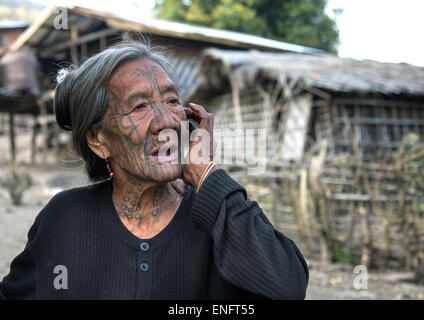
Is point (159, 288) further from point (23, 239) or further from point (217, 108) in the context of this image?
point (217, 108)

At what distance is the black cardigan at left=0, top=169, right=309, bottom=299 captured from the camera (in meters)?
1.30

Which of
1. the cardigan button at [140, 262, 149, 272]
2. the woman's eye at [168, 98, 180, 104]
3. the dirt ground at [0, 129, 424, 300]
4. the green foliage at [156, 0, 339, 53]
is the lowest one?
the dirt ground at [0, 129, 424, 300]

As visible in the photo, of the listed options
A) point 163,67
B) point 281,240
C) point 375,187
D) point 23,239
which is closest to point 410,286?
point 375,187

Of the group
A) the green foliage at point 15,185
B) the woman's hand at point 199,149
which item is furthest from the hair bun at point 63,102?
the green foliage at point 15,185

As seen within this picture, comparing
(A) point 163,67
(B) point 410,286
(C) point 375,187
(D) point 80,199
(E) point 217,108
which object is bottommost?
(B) point 410,286

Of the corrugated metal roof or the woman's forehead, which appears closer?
the woman's forehead

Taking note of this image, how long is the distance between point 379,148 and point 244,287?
814 centimetres

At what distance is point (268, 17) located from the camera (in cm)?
2256

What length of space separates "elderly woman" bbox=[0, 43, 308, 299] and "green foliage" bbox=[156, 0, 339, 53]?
20420 mm

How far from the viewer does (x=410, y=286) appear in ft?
14.8

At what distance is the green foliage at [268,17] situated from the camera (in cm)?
2105

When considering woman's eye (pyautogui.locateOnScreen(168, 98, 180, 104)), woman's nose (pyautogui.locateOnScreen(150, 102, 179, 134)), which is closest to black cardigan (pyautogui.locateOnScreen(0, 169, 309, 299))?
woman's nose (pyautogui.locateOnScreen(150, 102, 179, 134))

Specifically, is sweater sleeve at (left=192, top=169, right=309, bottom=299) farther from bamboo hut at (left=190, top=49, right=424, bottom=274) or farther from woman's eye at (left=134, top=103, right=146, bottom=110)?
bamboo hut at (left=190, top=49, right=424, bottom=274)

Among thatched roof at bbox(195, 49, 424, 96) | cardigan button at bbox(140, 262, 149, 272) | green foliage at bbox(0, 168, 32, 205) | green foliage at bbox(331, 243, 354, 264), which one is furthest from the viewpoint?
green foliage at bbox(0, 168, 32, 205)
